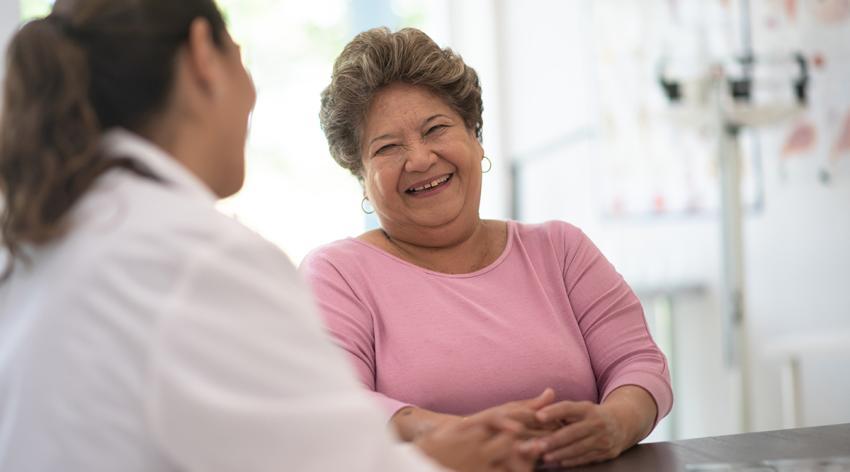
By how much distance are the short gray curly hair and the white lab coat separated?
948mm

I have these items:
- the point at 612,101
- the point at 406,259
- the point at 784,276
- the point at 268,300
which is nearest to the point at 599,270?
the point at 406,259

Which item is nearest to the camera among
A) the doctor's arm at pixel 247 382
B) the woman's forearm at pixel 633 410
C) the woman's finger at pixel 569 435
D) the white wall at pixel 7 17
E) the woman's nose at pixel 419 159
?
the doctor's arm at pixel 247 382

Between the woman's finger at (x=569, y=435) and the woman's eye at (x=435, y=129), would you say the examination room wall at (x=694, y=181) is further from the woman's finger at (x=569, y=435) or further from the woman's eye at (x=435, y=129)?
the woman's finger at (x=569, y=435)

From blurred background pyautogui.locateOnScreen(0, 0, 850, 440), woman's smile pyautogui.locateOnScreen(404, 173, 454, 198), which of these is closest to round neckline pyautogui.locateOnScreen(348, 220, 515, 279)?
woman's smile pyautogui.locateOnScreen(404, 173, 454, 198)

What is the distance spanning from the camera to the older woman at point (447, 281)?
1.58 metres

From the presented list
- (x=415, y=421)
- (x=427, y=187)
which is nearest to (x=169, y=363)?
(x=415, y=421)

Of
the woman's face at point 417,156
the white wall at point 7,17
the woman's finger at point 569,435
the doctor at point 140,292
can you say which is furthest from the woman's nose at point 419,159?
the white wall at point 7,17

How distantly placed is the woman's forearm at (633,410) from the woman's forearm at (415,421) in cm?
25

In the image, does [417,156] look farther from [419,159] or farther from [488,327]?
[488,327]

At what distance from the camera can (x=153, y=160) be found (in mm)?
855

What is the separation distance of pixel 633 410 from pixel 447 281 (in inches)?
16.0

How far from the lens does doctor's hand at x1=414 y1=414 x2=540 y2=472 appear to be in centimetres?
116

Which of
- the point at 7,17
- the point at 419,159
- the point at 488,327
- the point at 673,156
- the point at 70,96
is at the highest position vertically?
the point at 7,17

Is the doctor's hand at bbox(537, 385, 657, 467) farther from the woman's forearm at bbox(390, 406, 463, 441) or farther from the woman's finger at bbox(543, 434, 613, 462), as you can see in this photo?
the woman's forearm at bbox(390, 406, 463, 441)
